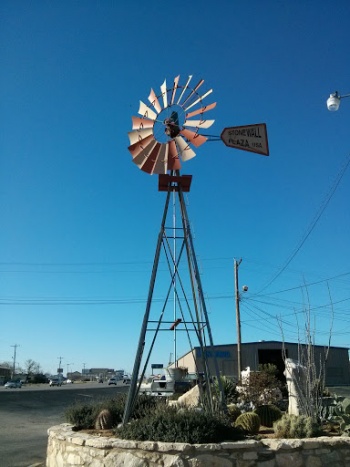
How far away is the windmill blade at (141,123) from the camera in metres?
10.5

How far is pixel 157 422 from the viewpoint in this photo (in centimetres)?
777

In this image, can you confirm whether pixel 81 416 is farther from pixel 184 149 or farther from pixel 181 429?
pixel 184 149

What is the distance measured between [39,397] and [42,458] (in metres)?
24.6

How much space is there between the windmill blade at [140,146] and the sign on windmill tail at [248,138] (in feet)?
5.66

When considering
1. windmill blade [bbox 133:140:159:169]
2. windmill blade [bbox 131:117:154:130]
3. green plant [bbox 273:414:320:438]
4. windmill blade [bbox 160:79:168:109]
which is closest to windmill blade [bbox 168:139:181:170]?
windmill blade [bbox 133:140:159:169]

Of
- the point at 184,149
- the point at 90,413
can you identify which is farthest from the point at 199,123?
the point at 90,413

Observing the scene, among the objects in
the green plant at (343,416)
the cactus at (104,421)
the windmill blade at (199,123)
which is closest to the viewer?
the green plant at (343,416)

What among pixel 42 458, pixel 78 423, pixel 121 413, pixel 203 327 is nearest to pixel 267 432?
pixel 203 327

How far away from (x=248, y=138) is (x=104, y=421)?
6.96m

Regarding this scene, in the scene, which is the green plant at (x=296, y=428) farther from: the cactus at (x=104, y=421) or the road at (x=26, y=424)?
the road at (x=26, y=424)

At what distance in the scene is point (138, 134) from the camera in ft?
34.3

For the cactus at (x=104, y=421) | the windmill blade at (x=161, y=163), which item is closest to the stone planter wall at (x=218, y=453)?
the cactus at (x=104, y=421)

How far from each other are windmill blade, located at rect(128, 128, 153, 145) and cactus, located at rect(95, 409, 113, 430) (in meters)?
6.15

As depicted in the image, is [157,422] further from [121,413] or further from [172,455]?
[121,413]
